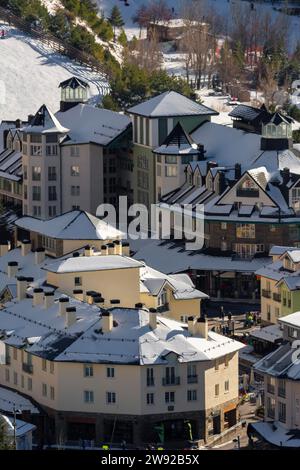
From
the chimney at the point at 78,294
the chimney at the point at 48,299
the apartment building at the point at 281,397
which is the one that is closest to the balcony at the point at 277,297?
the chimney at the point at 78,294

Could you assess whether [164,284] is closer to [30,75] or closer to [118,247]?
[118,247]

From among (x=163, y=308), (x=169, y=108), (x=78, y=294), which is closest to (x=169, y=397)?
(x=78, y=294)

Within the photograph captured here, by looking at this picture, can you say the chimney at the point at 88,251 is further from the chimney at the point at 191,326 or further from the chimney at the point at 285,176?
the chimney at the point at 191,326

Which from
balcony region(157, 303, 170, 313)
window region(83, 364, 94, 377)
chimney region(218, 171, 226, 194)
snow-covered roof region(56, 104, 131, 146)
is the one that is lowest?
window region(83, 364, 94, 377)

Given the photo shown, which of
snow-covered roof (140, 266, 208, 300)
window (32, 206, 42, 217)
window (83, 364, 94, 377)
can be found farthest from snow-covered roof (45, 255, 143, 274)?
window (32, 206, 42, 217)

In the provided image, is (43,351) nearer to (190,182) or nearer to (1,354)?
(1,354)

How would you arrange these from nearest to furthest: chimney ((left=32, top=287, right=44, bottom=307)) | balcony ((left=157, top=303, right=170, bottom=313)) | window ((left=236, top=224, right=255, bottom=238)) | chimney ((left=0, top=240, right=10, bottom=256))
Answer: chimney ((left=32, top=287, right=44, bottom=307)) < balcony ((left=157, top=303, right=170, bottom=313)) < window ((left=236, top=224, right=255, bottom=238)) < chimney ((left=0, top=240, right=10, bottom=256))

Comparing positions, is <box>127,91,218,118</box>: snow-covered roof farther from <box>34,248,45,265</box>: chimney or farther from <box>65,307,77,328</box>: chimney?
<box>65,307,77,328</box>: chimney

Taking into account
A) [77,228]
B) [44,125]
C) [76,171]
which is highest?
[44,125]
